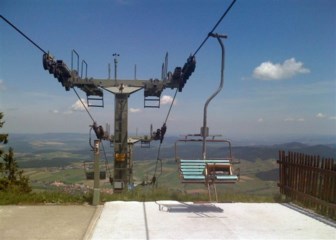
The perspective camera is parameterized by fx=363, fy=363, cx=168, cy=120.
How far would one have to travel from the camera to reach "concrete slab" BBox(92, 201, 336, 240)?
564 cm

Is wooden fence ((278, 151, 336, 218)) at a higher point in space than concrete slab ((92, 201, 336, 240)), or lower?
higher

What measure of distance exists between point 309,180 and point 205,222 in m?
2.97

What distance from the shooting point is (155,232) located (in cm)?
570

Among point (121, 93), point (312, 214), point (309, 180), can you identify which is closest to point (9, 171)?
point (121, 93)

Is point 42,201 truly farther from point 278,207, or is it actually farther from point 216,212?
point 278,207

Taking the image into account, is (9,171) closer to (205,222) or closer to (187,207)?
(187,207)

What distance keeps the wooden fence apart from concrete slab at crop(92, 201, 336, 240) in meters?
0.49

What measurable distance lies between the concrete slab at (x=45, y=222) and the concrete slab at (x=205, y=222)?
31cm

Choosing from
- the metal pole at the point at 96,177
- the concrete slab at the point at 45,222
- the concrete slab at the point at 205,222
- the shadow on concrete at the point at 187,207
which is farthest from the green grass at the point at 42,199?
the shadow on concrete at the point at 187,207

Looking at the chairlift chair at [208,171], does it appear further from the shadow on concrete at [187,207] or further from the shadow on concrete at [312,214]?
the shadow on concrete at [312,214]

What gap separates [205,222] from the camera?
6.30 meters

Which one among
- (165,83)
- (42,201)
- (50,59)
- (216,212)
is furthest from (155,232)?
(165,83)

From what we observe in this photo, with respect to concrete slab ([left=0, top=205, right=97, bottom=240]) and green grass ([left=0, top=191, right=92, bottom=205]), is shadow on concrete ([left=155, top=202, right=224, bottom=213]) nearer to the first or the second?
concrete slab ([left=0, top=205, right=97, bottom=240])

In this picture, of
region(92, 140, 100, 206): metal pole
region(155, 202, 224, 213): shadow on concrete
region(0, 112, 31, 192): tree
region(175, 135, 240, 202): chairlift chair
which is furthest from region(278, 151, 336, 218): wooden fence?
region(0, 112, 31, 192): tree
